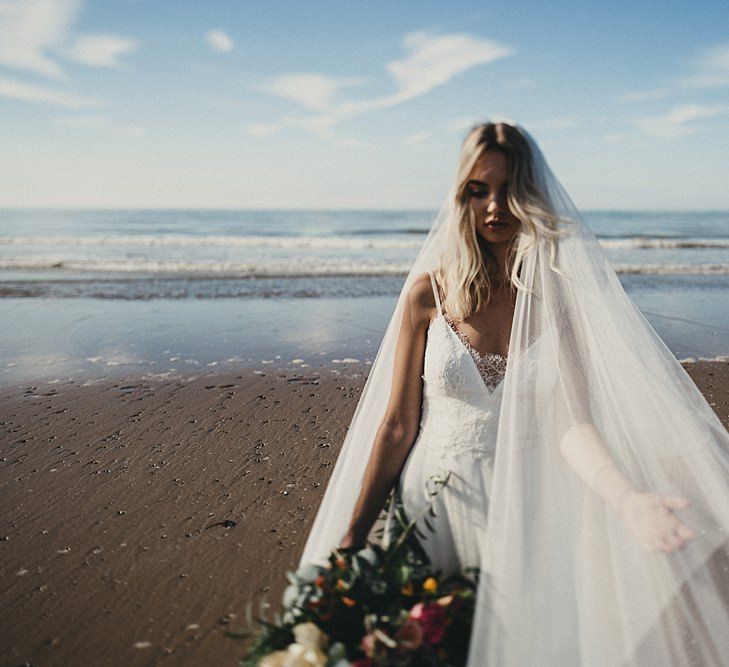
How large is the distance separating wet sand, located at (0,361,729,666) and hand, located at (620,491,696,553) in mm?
1698

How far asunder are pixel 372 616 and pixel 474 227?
1.61m

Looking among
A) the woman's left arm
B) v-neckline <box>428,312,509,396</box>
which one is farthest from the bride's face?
the woman's left arm

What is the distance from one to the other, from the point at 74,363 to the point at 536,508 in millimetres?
6663

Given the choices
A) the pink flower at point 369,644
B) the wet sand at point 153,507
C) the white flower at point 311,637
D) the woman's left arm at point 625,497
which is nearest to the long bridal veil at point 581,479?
the woman's left arm at point 625,497

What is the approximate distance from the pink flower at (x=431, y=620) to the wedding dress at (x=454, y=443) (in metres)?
0.40

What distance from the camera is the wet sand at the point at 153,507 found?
8.96 ft

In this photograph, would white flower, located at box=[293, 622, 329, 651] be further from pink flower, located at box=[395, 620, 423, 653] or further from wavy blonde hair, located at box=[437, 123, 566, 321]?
wavy blonde hair, located at box=[437, 123, 566, 321]

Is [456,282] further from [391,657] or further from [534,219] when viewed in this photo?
[391,657]

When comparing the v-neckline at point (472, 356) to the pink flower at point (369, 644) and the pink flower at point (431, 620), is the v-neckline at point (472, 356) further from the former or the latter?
the pink flower at point (369, 644)

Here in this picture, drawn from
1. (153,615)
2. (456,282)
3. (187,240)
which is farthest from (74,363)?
(187,240)

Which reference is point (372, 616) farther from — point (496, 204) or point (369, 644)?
point (496, 204)

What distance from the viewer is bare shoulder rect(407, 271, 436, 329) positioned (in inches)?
103

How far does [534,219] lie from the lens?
8.02 feet

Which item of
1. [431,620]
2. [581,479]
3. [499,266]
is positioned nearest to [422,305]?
[499,266]
